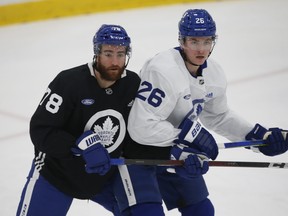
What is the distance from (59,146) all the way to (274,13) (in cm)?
555

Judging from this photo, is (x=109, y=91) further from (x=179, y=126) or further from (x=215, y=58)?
(x=215, y=58)

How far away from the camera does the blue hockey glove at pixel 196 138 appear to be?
104 inches

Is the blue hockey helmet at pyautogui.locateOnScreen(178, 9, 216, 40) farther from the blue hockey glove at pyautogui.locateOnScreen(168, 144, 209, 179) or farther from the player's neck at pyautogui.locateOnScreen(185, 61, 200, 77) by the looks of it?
the blue hockey glove at pyautogui.locateOnScreen(168, 144, 209, 179)

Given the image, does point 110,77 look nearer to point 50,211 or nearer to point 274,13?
point 50,211

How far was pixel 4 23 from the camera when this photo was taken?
297 inches

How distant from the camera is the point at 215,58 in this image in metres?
6.11

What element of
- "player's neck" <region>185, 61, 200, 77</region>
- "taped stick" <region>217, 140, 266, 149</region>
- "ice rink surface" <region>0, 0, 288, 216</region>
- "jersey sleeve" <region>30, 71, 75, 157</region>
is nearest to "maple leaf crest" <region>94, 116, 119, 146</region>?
"jersey sleeve" <region>30, 71, 75, 157</region>

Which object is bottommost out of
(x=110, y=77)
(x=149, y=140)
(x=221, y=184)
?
(x=221, y=184)

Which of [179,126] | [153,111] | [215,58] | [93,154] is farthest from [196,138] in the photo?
[215,58]

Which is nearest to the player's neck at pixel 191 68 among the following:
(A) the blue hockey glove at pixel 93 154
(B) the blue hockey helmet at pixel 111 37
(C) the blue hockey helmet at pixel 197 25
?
(C) the blue hockey helmet at pixel 197 25

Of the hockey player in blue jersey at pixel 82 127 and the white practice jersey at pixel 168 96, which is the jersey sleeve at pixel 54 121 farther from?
the white practice jersey at pixel 168 96

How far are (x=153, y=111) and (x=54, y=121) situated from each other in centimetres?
39

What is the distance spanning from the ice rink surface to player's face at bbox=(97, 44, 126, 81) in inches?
47.9

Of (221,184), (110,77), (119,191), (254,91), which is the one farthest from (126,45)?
(254,91)
